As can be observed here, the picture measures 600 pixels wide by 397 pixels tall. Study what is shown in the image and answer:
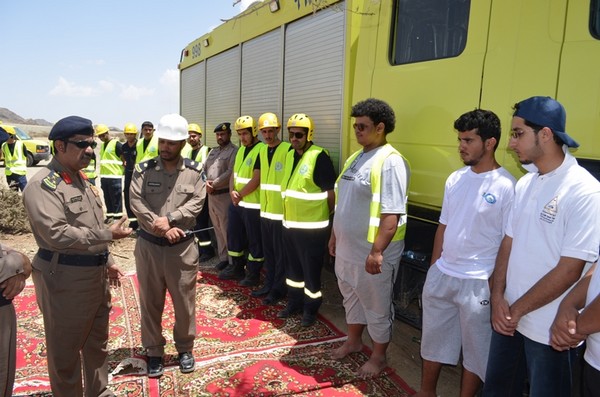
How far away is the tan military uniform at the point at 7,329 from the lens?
2.06m

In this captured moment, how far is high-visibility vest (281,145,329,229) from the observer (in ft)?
13.5

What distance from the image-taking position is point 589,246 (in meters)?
1.86

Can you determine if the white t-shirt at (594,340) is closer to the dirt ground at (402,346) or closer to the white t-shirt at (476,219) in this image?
the white t-shirt at (476,219)

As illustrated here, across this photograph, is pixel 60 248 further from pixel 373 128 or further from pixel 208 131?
pixel 208 131

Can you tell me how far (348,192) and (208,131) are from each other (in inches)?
193

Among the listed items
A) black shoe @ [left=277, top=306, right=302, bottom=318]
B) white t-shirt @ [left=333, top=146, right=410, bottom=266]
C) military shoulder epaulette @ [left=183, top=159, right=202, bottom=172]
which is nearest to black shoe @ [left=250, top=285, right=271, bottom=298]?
black shoe @ [left=277, top=306, right=302, bottom=318]

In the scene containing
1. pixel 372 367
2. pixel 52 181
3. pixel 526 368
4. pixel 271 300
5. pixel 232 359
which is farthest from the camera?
pixel 271 300

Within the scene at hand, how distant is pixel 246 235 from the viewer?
5.73 meters

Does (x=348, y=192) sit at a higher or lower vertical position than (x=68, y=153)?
lower

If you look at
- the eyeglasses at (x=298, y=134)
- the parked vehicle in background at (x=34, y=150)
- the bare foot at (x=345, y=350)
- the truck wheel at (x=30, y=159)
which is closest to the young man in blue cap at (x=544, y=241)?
the bare foot at (x=345, y=350)

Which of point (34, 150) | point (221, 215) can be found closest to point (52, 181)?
point (221, 215)

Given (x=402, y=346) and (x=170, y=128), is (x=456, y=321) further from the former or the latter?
(x=170, y=128)

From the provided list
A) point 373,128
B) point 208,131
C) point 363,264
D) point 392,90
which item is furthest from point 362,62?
point 208,131

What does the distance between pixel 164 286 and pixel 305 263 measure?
1.33 m
